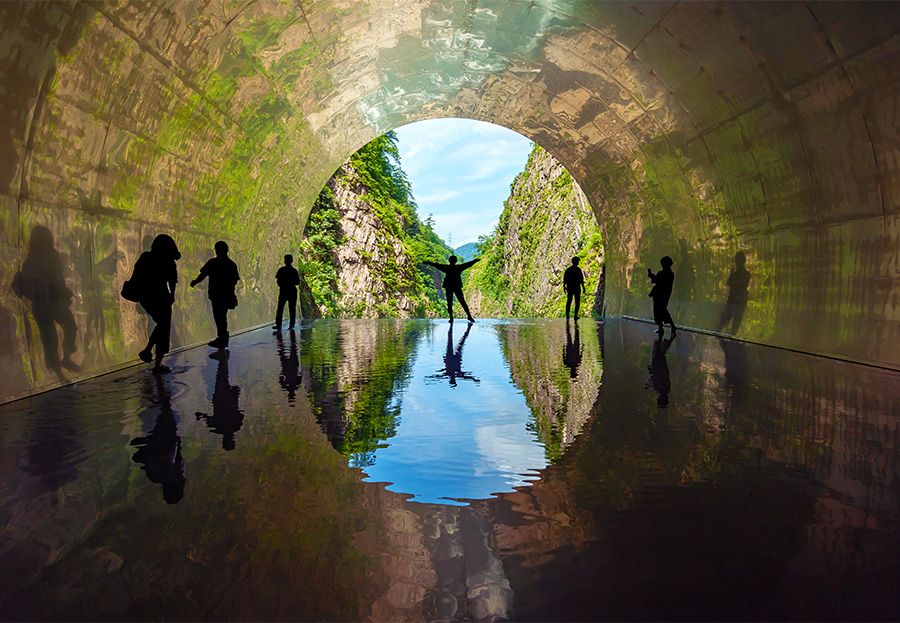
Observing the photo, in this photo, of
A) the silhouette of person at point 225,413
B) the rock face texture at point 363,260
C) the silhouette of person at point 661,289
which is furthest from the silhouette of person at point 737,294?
the rock face texture at point 363,260

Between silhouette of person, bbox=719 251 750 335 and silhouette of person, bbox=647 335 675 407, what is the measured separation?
72.7 inches

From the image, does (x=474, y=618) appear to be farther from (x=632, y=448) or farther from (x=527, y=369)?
(x=527, y=369)

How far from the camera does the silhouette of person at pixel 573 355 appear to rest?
9.34 meters

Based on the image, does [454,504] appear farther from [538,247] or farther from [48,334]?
[538,247]

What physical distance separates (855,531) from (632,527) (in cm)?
105

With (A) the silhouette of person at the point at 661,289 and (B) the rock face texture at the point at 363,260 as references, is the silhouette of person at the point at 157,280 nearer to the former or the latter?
(A) the silhouette of person at the point at 661,289

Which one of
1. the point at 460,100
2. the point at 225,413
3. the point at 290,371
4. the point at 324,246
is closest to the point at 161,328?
the point at 290,371

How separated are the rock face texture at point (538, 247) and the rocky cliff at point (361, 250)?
831 centimetres

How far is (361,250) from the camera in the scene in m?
36.1

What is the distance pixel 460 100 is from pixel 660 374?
11.9 m

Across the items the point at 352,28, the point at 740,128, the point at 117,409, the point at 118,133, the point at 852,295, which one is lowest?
the point at 117,409

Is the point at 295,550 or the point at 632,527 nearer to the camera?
the point at 295,550

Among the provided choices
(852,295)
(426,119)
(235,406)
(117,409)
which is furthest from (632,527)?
(426,119)

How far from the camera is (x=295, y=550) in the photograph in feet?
9.72
